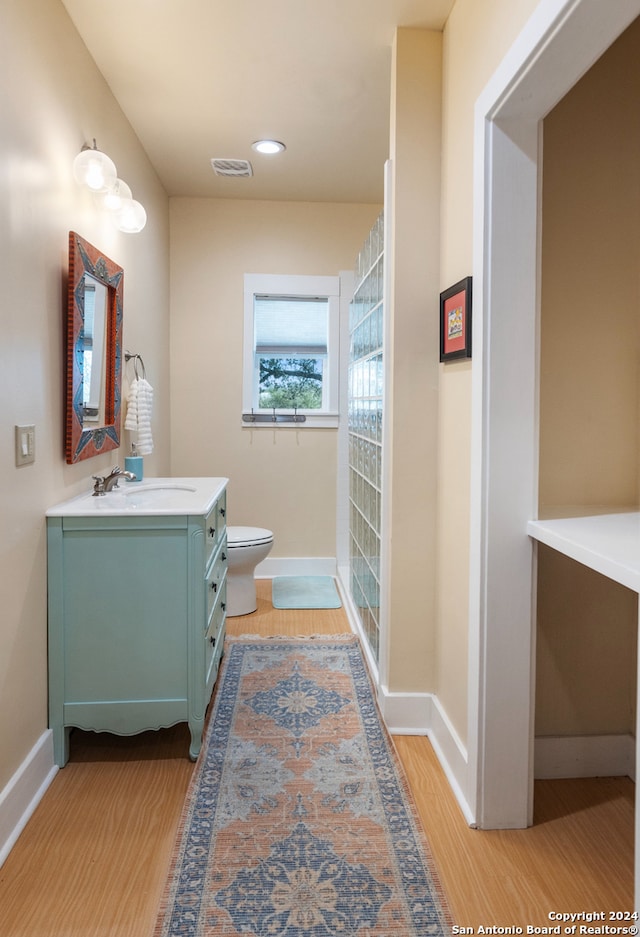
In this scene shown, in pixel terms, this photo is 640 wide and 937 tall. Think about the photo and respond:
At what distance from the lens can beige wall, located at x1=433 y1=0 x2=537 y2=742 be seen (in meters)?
1.90

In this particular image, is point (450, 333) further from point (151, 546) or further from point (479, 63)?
point (151, 546)

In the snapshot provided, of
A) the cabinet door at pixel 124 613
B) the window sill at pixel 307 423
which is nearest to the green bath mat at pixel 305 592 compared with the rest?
the window sill at pixel 307 423

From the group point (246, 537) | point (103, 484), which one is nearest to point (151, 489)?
point (103, 484)

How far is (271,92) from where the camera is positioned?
2.72 metres

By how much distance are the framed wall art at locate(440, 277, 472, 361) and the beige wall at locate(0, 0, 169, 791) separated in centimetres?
127

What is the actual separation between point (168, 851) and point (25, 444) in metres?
1.17

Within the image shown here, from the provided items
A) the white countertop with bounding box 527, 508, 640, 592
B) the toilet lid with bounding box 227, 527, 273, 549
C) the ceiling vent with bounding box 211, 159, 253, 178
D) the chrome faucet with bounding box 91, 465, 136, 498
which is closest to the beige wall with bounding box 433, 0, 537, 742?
the white countertop with bounding box 527, 508, 640, 592

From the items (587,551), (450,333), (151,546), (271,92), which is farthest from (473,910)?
(271,92)

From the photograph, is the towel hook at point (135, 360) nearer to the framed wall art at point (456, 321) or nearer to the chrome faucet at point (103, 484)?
the chrome faucet at point (103, 484)

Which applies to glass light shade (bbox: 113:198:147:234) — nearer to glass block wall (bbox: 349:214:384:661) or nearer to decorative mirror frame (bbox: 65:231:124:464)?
decorative mirror frame (bbox: 65:231:124:464)

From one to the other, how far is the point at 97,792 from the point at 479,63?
2433 millimetres

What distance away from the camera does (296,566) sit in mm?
4305

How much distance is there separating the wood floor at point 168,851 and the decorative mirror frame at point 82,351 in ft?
3.52

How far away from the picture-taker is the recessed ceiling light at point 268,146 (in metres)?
3.20
